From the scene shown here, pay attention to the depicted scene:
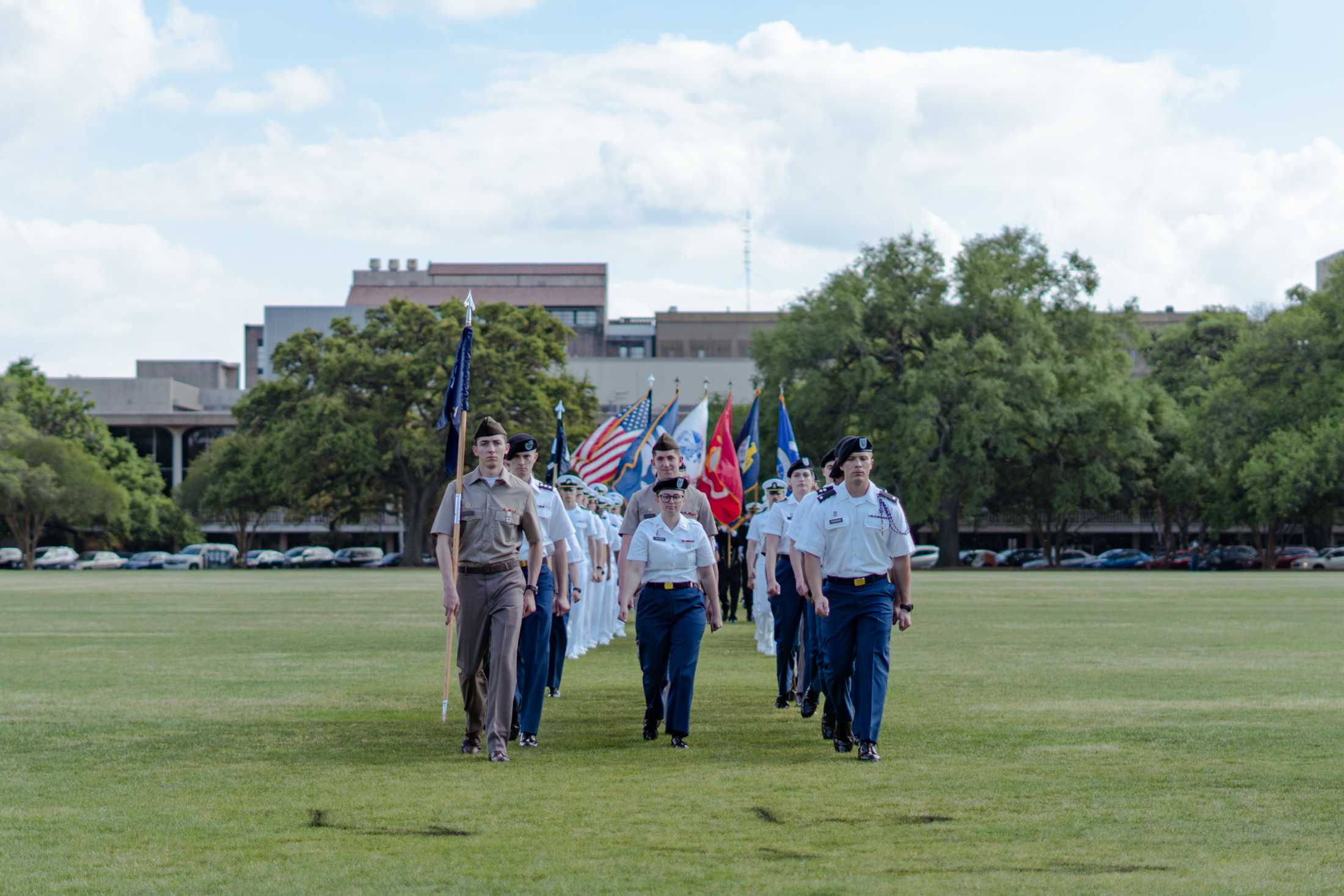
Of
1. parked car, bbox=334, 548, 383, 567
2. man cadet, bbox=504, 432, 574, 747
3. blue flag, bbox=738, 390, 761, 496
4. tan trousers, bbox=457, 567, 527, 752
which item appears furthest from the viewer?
parked car, bbox=334, 548, 383, 567

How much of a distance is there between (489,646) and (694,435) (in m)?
15.2

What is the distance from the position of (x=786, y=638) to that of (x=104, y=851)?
7.20 meters

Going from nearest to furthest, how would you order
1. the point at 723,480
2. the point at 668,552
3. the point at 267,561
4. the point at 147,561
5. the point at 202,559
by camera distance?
the point at 668,552
the point at 723,480
the point at 202,559
the point at 147,561
the point at 267,561

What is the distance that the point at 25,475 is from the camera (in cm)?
8038

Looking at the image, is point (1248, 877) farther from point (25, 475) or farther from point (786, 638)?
point (25, 475)

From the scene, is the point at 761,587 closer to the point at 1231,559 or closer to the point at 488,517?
the point at 488,517

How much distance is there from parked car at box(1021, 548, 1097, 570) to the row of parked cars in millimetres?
32813

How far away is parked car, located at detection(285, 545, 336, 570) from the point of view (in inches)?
3590

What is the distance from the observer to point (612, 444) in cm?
2489

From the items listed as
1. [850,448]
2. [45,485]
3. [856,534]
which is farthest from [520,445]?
[45,485]

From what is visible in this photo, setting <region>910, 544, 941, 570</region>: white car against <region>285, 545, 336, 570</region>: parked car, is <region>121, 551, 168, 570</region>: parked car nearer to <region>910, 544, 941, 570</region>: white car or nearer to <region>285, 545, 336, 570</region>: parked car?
<region>285, 545, 336, 570</region>: parked car

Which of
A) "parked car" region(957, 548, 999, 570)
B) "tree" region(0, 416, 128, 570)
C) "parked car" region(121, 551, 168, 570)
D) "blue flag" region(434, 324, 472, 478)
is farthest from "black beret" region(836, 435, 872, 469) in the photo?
"parked car" region(121, 551, 168, 570)

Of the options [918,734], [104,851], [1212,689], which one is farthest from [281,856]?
[1212,689]

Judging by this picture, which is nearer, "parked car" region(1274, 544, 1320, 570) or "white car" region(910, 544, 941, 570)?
"parked car" region(1274, 544, 1320, 570)
